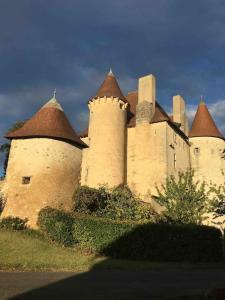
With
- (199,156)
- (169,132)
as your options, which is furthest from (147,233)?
(199,156)

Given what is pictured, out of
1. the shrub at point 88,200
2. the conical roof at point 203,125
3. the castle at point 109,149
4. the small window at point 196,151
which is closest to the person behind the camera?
the castle at point 109,149

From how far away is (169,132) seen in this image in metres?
32.4

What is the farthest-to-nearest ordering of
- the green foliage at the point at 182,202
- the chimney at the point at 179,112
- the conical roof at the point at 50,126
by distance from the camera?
the chimney at the point at 179,112, the green foliage at the point at 182,202, the conical roof at the point at 50,126

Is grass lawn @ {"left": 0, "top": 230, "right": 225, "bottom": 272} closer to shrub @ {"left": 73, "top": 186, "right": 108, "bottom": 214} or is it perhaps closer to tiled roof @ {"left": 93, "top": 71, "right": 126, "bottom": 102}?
shrub @ {"left": 73, "top": 186, "right": 108, "bottom": 214}

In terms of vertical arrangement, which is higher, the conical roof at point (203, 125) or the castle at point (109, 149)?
the conical roof at point (203, 125)

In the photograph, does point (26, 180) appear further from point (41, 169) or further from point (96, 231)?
point (96, 231)

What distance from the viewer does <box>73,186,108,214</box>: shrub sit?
861 inches

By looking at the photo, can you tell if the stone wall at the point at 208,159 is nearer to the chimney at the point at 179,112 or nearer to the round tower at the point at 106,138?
the chimney at the point at 179,112

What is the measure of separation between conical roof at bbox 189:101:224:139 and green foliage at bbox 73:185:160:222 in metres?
12.9

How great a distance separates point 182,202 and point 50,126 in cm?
1154

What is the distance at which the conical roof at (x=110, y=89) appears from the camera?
3241 centimetres

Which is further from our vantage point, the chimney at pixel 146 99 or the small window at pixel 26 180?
the chimney at pixel 146 99

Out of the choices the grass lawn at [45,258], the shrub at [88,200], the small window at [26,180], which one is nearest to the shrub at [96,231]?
the grass lawn at [45,258]

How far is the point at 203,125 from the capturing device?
123ft
